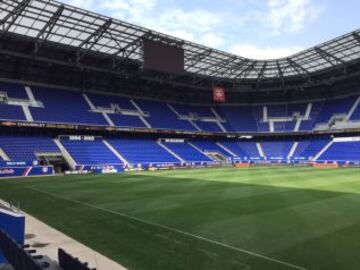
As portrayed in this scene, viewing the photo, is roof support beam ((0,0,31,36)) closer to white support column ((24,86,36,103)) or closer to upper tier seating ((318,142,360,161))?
white support column ((24,86,36,103))

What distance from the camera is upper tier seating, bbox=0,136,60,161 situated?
157 feet

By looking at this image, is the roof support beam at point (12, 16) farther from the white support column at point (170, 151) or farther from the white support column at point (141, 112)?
the white support column at point (170, 151)

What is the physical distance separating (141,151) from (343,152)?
119ft

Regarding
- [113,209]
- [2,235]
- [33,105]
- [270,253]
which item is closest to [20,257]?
[2,235]

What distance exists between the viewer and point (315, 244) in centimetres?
1179

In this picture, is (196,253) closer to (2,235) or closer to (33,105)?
(2,235)

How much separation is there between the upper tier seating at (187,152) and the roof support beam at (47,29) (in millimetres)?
30036

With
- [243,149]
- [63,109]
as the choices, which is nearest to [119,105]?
[63,109]

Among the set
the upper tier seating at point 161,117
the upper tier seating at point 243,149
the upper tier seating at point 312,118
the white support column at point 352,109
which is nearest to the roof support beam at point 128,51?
the upper tier seating at point 161,117

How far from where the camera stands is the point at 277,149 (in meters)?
80.5

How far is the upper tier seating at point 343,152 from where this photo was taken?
210 feet

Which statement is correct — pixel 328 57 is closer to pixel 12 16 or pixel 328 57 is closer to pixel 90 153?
pixel 90 153

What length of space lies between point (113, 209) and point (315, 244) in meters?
10.6

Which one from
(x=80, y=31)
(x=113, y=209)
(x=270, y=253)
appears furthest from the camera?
(x=80, y=31)
